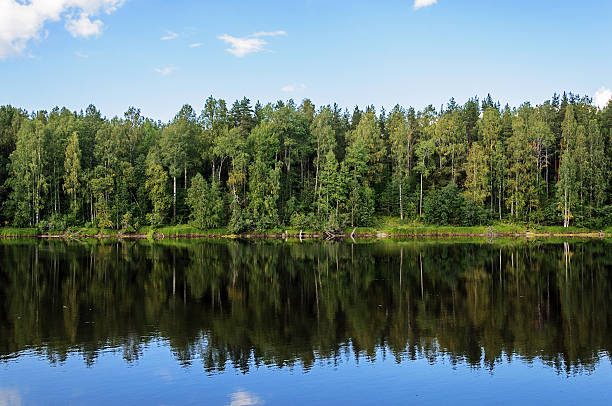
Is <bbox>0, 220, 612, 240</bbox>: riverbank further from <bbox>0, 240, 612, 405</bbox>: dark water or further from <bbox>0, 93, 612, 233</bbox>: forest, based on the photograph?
<bbox>0, 240, 612, 405</bbox>: dark water

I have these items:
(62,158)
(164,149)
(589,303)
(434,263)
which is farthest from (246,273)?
(62,158)

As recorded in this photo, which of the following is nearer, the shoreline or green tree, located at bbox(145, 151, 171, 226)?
the shoreline

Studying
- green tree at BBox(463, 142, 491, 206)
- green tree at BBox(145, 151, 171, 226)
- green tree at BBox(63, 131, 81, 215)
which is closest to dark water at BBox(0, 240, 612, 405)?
green tree at BBox(145, 151, 171, 226)

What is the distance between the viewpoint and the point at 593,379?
15617mm

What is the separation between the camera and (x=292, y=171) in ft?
306

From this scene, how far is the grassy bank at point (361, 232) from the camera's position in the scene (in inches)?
3076

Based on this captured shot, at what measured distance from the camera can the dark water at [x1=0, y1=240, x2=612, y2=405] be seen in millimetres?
14680

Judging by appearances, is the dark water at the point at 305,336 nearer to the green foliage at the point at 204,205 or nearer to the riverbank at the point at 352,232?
the riverbank at the point at 352,232

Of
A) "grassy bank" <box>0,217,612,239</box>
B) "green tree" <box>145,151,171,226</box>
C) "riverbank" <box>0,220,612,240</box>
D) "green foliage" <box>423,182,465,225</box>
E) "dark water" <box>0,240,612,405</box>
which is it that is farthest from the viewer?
"green foliage" <box>423,182,465,225</box>

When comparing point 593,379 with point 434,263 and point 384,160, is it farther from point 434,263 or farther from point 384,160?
point 384,160

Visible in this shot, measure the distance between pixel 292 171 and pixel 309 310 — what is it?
69605mm

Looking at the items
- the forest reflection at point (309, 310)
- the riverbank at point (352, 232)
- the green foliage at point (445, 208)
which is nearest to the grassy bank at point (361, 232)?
the riverbank at point (352, 232)

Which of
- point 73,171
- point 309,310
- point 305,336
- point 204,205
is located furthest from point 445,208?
point 305,336

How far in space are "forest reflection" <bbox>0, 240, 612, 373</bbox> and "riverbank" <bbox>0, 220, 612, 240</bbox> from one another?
34.6 m
